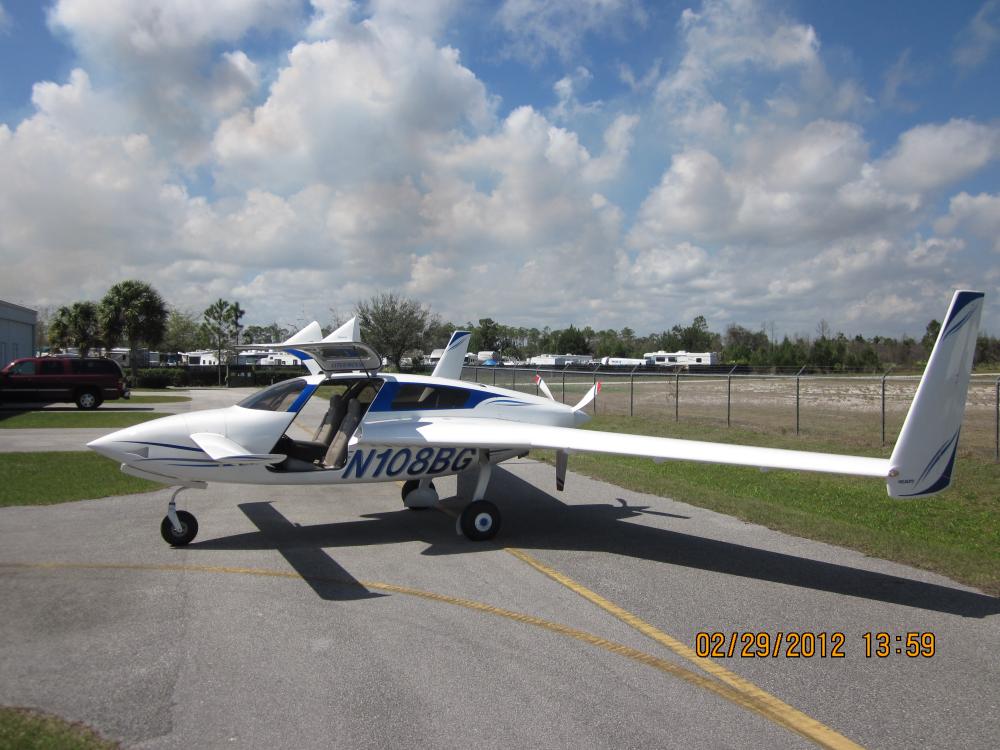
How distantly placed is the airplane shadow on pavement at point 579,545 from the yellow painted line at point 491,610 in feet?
0.99

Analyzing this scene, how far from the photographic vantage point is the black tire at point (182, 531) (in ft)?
26.7

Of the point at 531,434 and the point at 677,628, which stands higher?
the point at 531,434

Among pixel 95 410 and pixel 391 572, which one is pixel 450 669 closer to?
pixel 391 572

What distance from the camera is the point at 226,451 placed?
769 cm

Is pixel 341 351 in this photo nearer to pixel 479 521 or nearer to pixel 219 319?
pixel 479 521

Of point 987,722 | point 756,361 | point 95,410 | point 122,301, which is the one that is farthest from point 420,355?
point 987,722

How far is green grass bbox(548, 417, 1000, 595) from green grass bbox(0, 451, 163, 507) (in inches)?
351

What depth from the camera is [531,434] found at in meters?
8.73

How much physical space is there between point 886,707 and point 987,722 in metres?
0.56

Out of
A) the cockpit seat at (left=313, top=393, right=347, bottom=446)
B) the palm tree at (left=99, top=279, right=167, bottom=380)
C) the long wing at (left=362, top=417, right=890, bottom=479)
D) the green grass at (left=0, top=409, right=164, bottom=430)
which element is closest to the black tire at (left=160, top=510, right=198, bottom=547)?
the cockpit seat at (left=313, top=393, right=347, bottom=446)

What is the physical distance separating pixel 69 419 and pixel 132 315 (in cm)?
2965

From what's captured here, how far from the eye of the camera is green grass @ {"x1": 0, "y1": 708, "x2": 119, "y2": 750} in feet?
12.6

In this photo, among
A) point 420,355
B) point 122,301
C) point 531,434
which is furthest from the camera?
point 420,355
